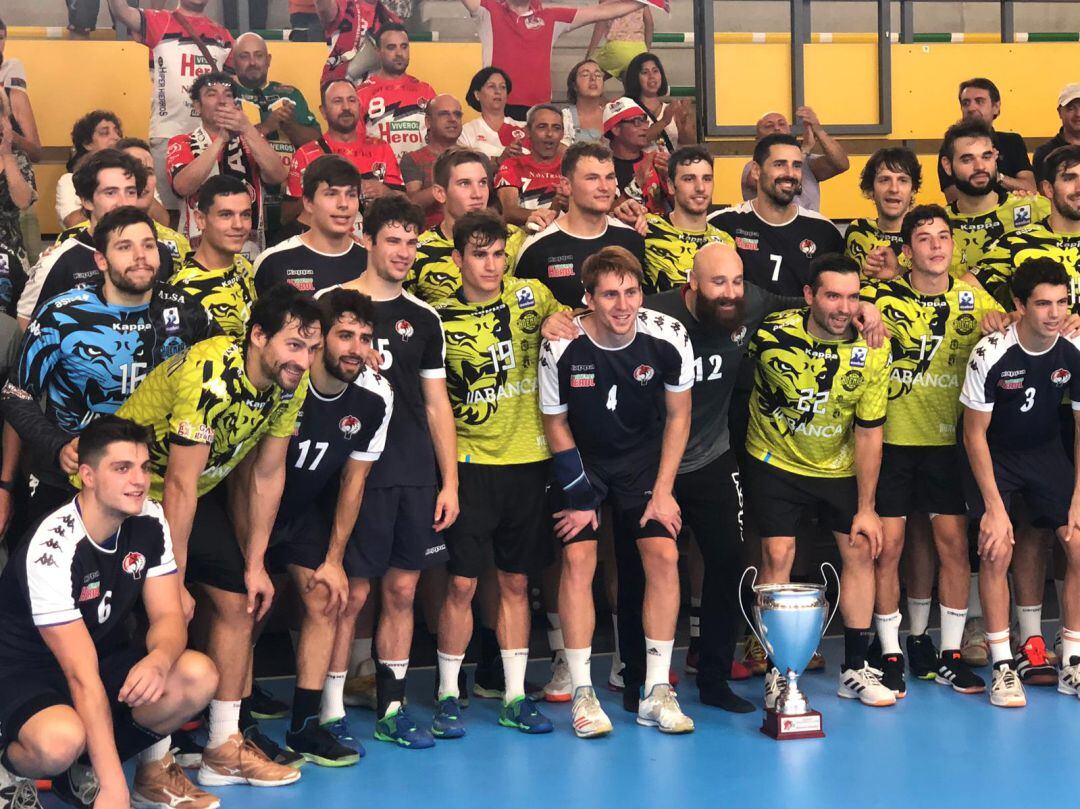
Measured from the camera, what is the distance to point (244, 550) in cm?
531

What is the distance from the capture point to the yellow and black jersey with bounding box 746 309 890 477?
6.07 metres

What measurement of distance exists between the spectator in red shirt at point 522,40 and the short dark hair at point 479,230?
3.10m

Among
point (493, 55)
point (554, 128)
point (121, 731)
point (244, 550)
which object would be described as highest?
point (493, 55)

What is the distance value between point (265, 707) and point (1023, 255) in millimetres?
4085

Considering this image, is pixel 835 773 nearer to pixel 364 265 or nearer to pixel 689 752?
pixel 689 752

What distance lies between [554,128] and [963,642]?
3424mm

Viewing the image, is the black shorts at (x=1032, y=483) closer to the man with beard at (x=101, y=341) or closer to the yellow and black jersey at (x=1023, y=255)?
the yellow and black jersey at (x=1023, y=255)

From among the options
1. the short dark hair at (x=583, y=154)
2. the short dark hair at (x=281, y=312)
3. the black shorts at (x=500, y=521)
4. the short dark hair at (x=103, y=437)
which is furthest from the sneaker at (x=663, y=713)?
the short dark hair at (x=103, y=437)

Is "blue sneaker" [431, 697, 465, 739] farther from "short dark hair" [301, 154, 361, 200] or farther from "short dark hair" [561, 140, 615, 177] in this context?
"short dark hair" [561, 140, 615, 177]

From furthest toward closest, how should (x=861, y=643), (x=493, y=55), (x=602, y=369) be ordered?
(x=493, y=55)
(x=861, y=643)
(x=602, y=369)

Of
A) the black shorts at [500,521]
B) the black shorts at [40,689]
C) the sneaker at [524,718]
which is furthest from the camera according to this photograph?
the black shorts at [500,521]

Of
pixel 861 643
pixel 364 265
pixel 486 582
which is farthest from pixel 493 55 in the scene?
pixel 861 643

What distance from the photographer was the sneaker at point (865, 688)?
6043 millimetres

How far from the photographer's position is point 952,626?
6.37 meters
